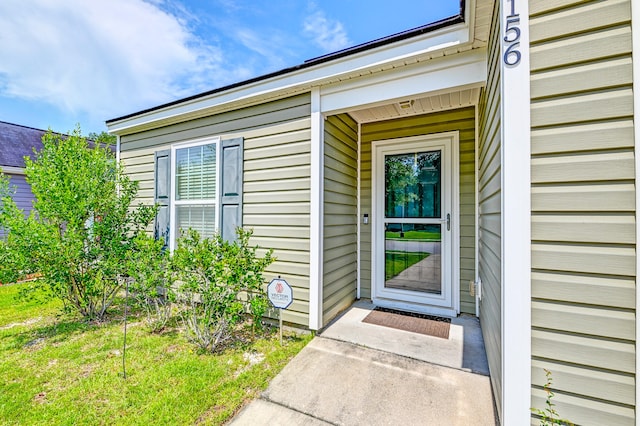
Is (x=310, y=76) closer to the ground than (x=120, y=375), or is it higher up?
higher up

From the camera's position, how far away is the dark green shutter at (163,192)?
3.95 m

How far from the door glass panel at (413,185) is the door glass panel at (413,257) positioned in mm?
188

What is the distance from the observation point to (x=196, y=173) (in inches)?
145

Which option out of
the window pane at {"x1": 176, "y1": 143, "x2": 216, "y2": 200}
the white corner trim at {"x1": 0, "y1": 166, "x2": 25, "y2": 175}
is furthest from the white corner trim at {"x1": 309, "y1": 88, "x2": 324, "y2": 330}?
the white corner trim at {"x1": 0, "y1": 166, "x2": 25, "y2": 175}

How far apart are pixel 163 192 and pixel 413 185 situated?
3.58 metres

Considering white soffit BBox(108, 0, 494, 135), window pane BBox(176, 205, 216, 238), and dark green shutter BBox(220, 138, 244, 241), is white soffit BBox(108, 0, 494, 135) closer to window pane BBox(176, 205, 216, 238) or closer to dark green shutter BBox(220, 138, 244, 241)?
dark green shutter BBox(220, 138, 244, 241)

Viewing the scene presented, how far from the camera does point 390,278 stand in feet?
12.0

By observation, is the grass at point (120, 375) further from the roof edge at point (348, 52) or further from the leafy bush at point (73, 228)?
the roof edge at point (348, 52)

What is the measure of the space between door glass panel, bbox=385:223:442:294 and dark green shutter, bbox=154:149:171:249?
125 inches

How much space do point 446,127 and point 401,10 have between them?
2213 mm

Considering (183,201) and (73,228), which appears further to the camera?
(183,201)

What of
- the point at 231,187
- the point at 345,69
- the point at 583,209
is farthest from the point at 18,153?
the point at 583,209

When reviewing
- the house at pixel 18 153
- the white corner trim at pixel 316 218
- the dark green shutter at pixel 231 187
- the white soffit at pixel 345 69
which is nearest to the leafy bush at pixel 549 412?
the white corner trim at pixel 316 218

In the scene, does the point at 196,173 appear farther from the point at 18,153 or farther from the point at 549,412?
the point at 18,153
